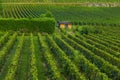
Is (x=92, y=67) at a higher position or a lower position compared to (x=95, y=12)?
higher

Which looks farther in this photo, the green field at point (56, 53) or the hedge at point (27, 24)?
the hedge at point (27, 24)

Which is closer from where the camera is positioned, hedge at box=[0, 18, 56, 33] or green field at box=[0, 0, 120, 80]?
green field at box=[0, 0, 120, 80]

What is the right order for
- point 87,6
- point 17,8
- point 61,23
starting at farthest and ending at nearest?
1. point 87,6
2. point 17,8
3. point 61,23

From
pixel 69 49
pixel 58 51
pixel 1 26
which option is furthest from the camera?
pixel 1 26

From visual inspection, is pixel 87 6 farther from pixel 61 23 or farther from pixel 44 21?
pixel 44 21

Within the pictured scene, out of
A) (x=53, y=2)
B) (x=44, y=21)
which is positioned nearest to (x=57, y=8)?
(x=53, y=2)

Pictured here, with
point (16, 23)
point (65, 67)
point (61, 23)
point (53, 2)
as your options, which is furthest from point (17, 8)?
Answer: point (65, 67)

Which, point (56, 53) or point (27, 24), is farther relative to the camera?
point (27, 24)

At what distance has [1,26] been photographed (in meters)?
64.2

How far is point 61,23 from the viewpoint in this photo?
80250 mm

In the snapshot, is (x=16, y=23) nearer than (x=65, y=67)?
No

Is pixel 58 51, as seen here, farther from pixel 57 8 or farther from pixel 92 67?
pixel 57 8

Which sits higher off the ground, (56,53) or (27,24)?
(56,53)

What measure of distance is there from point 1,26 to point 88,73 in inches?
1521
